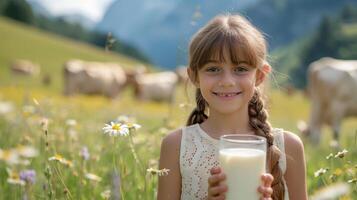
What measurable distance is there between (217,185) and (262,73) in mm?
824

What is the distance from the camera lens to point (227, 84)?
2.37 metres

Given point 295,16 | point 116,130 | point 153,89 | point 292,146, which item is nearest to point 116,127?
point 116,130

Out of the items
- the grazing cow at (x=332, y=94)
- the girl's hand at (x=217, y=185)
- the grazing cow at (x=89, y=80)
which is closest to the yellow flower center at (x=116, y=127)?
the girl's hand at (x=217, y=185)

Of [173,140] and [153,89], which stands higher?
[153,89]

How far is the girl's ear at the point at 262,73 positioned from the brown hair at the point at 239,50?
0.04 meters

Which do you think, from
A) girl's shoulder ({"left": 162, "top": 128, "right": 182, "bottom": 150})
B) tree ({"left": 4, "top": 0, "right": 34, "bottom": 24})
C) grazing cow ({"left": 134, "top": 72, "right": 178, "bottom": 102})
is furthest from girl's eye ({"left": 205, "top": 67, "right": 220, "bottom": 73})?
tree ({"left": 4, "top": 0, "right": 34, "bottom": 24})

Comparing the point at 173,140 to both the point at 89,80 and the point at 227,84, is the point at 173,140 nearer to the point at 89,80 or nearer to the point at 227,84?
the point at 227,84

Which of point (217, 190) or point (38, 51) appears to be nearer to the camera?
point (217, 190)

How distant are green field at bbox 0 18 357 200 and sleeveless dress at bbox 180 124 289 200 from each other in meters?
0.19

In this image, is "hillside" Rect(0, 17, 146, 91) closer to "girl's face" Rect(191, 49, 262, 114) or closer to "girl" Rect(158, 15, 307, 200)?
"girl" Rect(158, 15, 307, 200)

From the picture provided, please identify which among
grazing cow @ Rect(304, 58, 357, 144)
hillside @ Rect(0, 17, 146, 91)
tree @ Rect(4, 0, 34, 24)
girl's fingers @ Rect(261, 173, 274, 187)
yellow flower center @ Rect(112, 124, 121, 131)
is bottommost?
girl's fingers @ Rect(261, 173, 274, 187)

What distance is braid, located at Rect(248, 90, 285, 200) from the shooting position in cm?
245

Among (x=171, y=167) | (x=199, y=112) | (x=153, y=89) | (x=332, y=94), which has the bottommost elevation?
(x=171, y=167)

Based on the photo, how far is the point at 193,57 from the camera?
8.44ft
